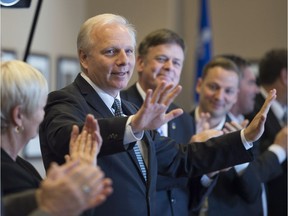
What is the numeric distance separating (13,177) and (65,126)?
342mm

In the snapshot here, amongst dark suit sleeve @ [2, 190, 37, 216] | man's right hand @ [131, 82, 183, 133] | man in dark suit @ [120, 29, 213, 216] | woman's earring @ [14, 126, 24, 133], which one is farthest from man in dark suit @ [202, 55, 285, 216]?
dark suit sleeve @ [2, 190, 37, 216]

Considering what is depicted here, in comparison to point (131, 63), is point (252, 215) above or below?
below

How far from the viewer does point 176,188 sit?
8.66ft

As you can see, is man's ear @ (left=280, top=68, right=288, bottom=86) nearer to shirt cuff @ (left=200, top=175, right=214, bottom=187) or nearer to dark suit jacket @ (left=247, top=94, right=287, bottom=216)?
dark suit jacket @ (left=247, top=94, right=287, bottom=216)

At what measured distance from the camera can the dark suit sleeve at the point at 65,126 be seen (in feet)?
5.77

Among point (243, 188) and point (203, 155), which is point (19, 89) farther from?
point (243, 188)

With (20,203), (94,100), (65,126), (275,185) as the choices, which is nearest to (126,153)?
(94,100)

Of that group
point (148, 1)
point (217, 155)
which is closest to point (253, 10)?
point (148, 1)

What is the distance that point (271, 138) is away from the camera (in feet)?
11.5

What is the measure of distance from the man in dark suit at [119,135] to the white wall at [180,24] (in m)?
2.68

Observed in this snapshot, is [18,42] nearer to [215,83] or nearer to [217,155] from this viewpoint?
[215,83]

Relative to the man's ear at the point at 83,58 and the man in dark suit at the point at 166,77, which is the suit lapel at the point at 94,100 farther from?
the man in dark suit at the point at 166,77

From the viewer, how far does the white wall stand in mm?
5152

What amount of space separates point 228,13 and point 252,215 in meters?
3.35
